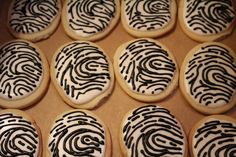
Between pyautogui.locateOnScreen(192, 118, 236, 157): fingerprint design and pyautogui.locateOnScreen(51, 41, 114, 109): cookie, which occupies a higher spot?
pyautogui.locateOnScreen(51, 41, 114, 109): cookie

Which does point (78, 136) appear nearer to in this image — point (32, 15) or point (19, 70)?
point (19, 70)

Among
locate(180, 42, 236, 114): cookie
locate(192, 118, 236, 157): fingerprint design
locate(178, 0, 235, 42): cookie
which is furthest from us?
locate(178, 0, 235, 42): cookie

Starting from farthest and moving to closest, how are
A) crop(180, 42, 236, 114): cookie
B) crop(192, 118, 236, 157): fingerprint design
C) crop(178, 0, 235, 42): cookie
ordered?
crop(178, 0, 235, 42): cookie → crop(180, 42, 236, 114): cookie → crop(192, 118, 236, 157): fingerprint design

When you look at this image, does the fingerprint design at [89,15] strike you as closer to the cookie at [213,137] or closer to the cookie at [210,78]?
the cookie at [210,78]

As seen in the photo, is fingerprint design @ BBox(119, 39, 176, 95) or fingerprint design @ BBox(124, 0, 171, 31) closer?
fingerprint design @ BBox(119, 39, 176, 95)

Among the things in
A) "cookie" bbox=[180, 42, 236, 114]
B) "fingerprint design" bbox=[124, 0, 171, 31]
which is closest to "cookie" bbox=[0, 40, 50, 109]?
"fingerprint design" bbox=[124, 0, 171, 31]

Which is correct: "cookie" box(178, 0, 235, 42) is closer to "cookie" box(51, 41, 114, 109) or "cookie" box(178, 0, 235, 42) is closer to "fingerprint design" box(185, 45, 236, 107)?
"fingerprint design" box(185, 45, 236, 107)
